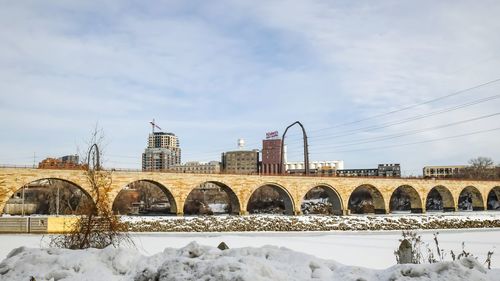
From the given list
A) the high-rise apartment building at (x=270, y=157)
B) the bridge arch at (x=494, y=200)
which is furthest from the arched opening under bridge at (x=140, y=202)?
the bridge arch at (x=494, y=200)

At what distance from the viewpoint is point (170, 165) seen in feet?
545

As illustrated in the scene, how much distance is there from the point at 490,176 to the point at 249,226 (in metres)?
83.6

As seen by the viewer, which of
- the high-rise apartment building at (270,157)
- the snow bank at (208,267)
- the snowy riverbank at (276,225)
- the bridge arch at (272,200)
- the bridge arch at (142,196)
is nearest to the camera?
the snow bank at (208,267)

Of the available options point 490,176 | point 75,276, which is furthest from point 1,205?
point 490,176

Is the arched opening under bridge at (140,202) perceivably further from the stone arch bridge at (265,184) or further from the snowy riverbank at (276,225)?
the snowy riverbank at (276,225)

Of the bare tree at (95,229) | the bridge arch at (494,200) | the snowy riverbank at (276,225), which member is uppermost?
the bare tree at (95,229)

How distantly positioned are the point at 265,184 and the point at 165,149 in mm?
120232

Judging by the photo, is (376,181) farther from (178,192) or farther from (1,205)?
(1,205)

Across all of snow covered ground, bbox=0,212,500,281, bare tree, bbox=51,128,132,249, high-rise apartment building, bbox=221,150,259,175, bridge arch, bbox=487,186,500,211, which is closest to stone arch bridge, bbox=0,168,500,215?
bridge arch, bbox=487,186,500,211

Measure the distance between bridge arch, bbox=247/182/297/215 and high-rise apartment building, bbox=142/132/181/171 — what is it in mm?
73513

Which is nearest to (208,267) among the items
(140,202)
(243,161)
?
(140,202)

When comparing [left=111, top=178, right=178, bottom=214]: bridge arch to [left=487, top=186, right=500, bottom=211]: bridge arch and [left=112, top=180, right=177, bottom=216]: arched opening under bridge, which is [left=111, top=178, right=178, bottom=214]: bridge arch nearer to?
[left=112, top=180, right=177, bottom=216]: arched opening under bridge

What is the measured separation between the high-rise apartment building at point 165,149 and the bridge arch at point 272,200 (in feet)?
241

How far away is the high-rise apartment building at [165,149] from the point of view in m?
156
